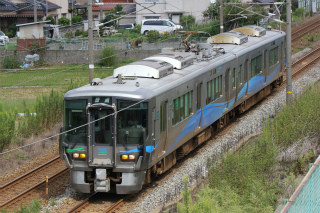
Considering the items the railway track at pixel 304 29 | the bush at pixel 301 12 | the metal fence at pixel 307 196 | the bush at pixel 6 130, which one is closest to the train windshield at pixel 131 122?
the metal fence at pixel 307 196

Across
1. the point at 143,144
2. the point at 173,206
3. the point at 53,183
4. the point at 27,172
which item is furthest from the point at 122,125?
the point at 27,172

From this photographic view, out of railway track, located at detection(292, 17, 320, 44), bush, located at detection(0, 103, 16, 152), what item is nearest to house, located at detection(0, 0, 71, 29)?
railway track, located at detection(292, 17, 320, 44)

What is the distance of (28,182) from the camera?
593 inches

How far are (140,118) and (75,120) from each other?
1.39 metres

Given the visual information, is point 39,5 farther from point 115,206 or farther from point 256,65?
point 115,206

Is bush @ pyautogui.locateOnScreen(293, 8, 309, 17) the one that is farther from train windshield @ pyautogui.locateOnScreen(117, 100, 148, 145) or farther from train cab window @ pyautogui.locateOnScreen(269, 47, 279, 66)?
train windshield @ pyautogui.locateOnScreen(117, 100, 148, 145)

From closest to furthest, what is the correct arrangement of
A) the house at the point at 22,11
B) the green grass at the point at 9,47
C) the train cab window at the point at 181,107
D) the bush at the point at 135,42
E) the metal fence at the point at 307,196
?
1. the metal fence at the point at 307,196
2. the train cab window at the point at 181,107
3. the bush at the point at 135,42
4. the green grass at the point at 9,47
5. the house at the point at 22,11

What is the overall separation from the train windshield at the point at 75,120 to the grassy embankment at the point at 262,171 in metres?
2.71

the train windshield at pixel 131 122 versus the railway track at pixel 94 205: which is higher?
the train windshield at pixel 131 122

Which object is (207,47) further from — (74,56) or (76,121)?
(74,56)

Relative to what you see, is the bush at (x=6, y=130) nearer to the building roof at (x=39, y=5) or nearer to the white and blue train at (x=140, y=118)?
the white and blue train at (x=140, y=118)

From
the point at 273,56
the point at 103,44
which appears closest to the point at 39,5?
the point at 103,44

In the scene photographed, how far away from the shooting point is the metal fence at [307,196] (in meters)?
7.64

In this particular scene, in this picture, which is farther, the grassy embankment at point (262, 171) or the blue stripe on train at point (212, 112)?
the blue stripe on train at point (212, 112)
